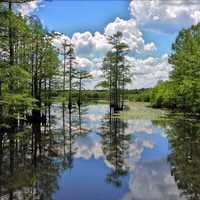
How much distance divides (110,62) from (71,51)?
23.2 ft

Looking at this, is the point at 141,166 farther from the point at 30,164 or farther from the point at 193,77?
the point at 193,77

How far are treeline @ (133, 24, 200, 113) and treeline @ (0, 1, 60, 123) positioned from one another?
579 inches

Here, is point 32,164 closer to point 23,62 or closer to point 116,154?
point 116,154

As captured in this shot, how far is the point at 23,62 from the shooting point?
31.5 metres

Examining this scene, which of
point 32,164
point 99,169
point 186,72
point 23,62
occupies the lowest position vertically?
point 99,169

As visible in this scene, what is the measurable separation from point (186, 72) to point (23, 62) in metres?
17.7

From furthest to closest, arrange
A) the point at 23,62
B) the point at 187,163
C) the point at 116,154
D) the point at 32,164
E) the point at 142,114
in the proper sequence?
the point at 142,114
the point at 23,62
the point at 116,154
the point at 187,163
the point at 32,164

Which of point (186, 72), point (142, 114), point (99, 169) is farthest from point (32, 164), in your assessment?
point (142, 114)

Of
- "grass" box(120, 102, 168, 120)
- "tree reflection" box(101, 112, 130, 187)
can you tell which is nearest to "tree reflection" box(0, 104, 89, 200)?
"tree reflection" box(101, 112, 130, 187)

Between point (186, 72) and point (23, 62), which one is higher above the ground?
point (23, 62)

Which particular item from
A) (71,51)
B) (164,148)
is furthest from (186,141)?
(71,51)

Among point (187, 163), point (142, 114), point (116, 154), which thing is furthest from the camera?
point (142, 114)

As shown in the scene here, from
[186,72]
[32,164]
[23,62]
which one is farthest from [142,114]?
[32,164]

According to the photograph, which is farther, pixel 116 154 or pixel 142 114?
pixel 142 114
